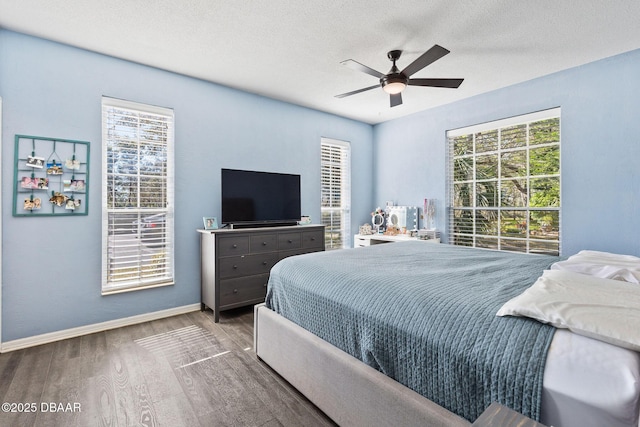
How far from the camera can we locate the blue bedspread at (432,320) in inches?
39.2

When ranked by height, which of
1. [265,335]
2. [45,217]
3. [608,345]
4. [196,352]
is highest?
[45,217]

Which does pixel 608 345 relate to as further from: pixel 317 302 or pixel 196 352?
pixel 196 352

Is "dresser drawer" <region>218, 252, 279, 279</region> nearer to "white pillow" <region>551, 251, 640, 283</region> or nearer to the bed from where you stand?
the bed

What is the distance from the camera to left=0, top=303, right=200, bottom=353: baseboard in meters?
2.48

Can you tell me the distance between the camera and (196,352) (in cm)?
242

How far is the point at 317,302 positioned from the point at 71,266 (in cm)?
246

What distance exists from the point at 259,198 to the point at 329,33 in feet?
6.36

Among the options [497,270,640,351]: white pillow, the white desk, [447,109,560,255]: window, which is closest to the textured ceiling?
[447,109,560,255]: window

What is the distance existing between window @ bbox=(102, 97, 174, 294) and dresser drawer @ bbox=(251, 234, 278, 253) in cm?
91

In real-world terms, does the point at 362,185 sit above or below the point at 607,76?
below

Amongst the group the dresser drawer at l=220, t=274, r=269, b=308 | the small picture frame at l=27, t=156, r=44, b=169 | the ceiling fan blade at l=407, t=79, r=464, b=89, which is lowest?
the dresser drawer at l=220, t=274, r=269, b=308

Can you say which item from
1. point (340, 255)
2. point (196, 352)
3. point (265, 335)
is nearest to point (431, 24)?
point (340, 255)

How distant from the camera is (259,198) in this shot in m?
3.66

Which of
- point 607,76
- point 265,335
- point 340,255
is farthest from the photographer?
point 607,76
